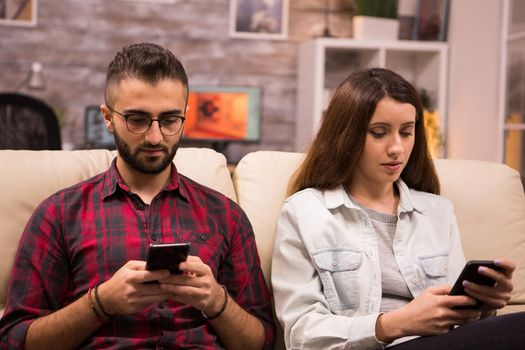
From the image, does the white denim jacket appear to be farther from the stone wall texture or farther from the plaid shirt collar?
the stone wall texture

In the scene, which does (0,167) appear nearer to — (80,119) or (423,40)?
(80,119)

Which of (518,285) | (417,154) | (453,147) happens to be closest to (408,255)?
(417,154)

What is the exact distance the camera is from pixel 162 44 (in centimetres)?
416

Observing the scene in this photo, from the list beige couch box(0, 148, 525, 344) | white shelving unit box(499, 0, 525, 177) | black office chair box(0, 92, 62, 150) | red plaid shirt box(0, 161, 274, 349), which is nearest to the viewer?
red plaid shirt box(0, 161, 274, 349)

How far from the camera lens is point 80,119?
13.4 feet

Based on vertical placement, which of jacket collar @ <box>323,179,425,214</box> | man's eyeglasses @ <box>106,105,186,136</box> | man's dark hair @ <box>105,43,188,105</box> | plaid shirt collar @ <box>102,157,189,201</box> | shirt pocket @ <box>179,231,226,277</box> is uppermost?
man's dark hair @ <box>105,43,188,105</box>

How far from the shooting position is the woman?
4.99ft

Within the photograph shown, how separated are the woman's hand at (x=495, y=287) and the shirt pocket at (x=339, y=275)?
0.92 feet

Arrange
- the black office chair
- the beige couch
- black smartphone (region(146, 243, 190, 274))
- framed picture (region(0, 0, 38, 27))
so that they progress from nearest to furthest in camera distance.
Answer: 1. black smartphone (region(146, 243, 190, 274))
2. the beige couch
3. the black office chair
4. framed picture (region(0, 0, 38, 27))

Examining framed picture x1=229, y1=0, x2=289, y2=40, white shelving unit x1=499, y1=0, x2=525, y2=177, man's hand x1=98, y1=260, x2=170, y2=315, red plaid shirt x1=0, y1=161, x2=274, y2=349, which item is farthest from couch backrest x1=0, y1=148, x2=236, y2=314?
framed picture x1=229, y1=0, x2=289, y2=40

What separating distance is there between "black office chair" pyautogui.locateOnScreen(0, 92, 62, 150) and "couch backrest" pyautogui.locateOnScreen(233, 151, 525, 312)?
1409mm

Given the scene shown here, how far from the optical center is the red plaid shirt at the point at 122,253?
1.51m

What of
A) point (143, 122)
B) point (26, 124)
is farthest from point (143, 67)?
point (26, 124)

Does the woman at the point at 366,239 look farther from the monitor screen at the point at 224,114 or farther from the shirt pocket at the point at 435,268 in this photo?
the monitor screen at the point at 224,114
